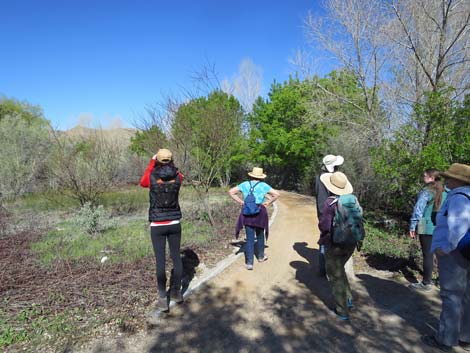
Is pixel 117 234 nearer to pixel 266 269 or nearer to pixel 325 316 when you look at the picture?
pixel 266 269

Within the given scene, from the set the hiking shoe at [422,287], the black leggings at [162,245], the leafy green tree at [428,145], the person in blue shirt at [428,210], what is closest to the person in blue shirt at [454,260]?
the person in blue shirt at [428,210]

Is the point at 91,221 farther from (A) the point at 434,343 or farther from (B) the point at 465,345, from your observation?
(B) the point at 465,345

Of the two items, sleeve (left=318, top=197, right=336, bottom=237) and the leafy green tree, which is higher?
the leafy green tree

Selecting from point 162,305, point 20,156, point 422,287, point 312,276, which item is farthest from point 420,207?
point 20,156

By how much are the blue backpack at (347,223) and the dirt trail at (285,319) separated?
105 centimetres

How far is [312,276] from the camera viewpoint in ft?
16.8

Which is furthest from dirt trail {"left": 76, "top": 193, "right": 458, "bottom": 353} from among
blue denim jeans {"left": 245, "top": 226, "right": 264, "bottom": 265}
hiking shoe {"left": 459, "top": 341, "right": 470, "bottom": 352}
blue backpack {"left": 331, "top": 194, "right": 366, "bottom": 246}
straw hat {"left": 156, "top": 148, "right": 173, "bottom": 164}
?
straw hat {"left": 156, "top": 148, "right": 173, "bottom": 164}

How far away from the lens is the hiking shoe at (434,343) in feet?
10.0

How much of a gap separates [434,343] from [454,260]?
0.93m

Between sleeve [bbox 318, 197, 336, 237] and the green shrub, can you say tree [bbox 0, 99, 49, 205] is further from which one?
sleeve [bbox 318, 197, 336, 237]

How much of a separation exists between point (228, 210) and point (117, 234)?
12.4ft

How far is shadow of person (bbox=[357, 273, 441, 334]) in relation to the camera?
3.66 m

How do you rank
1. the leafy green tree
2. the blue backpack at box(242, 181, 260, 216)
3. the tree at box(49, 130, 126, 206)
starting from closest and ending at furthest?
the blue backpack at box(242, 181, 260, 216) → the leafy green tree → the tree at box(49, 130, 126, 206)

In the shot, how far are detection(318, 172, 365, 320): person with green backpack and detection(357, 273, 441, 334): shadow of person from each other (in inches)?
30.4
